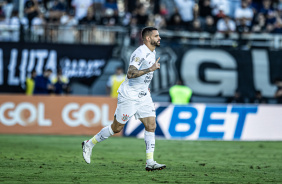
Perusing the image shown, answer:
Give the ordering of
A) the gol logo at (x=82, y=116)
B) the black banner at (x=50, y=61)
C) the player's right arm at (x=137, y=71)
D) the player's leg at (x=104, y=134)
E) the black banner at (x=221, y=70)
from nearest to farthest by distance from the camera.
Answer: the player's right arm at (x=137, y=71)
the player's leg at (x=104, y=134)
the gol logo at (x=82, y=116)
the black banner at (x=50, y=61)
the black banner at (x=221, y=70)

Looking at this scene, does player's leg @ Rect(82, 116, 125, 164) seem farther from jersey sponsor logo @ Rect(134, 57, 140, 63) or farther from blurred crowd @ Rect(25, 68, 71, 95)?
blurred crowd @ Rect(25, 68, 71, 95)

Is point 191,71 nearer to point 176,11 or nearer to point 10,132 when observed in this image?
point 176,11

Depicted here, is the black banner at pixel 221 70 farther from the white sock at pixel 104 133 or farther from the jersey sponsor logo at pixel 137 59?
the jersey sponsor logo at pixel 137 59

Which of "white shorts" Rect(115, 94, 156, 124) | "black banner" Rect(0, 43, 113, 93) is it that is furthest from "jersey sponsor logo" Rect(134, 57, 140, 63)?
"black banner" Rect(0, 43, 113, 93)

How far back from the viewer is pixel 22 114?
62.1 ft

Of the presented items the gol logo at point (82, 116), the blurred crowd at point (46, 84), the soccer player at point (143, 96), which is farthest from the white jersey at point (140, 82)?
the blurred crowd at point (46, 84)

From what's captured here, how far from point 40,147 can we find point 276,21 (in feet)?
40.1

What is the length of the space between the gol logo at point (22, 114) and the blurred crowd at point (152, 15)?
3.63 meters

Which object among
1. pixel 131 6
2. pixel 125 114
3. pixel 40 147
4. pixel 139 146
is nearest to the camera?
pixel 125 114

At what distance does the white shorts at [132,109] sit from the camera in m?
9.98

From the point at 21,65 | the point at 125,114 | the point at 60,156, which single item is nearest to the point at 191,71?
the point at 21,65

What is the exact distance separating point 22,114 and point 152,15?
22.4ft

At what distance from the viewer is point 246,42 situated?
22.3 meters

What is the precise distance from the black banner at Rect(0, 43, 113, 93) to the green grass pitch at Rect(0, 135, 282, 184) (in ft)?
13.8
